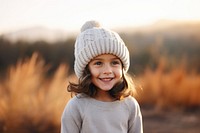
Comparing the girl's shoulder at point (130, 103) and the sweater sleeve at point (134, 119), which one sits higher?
the girl's shoulder at point (130, 103)

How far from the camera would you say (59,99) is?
19.7 feet

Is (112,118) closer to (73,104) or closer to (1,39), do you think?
(73,104)

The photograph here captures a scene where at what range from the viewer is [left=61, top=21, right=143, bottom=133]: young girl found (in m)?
2.87

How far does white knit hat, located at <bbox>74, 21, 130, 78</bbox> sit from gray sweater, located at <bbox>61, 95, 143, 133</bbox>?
203 mm

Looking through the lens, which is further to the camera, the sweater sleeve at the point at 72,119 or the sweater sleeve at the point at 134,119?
the sweater sleeve at the point at 134,119

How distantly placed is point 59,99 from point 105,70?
10.5 ft

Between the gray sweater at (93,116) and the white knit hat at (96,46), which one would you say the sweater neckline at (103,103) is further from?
the white knit hat at (96,46)

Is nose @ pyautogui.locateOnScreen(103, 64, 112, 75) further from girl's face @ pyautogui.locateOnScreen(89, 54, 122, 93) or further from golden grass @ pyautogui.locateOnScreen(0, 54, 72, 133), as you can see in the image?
golden grass @ pyautogui.locateOnScreen(0, 54, 72, 133)

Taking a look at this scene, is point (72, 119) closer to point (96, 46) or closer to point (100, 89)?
point (100, 89)

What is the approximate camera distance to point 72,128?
9.37 ft

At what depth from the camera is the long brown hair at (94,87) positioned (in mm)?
2926

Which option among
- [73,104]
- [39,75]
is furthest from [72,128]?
[39,75]

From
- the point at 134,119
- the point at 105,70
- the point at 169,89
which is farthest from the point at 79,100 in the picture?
the point at 169,89

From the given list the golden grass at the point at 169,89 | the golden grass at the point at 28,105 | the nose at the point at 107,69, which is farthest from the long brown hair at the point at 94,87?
the golden grass at the point at 169,89
